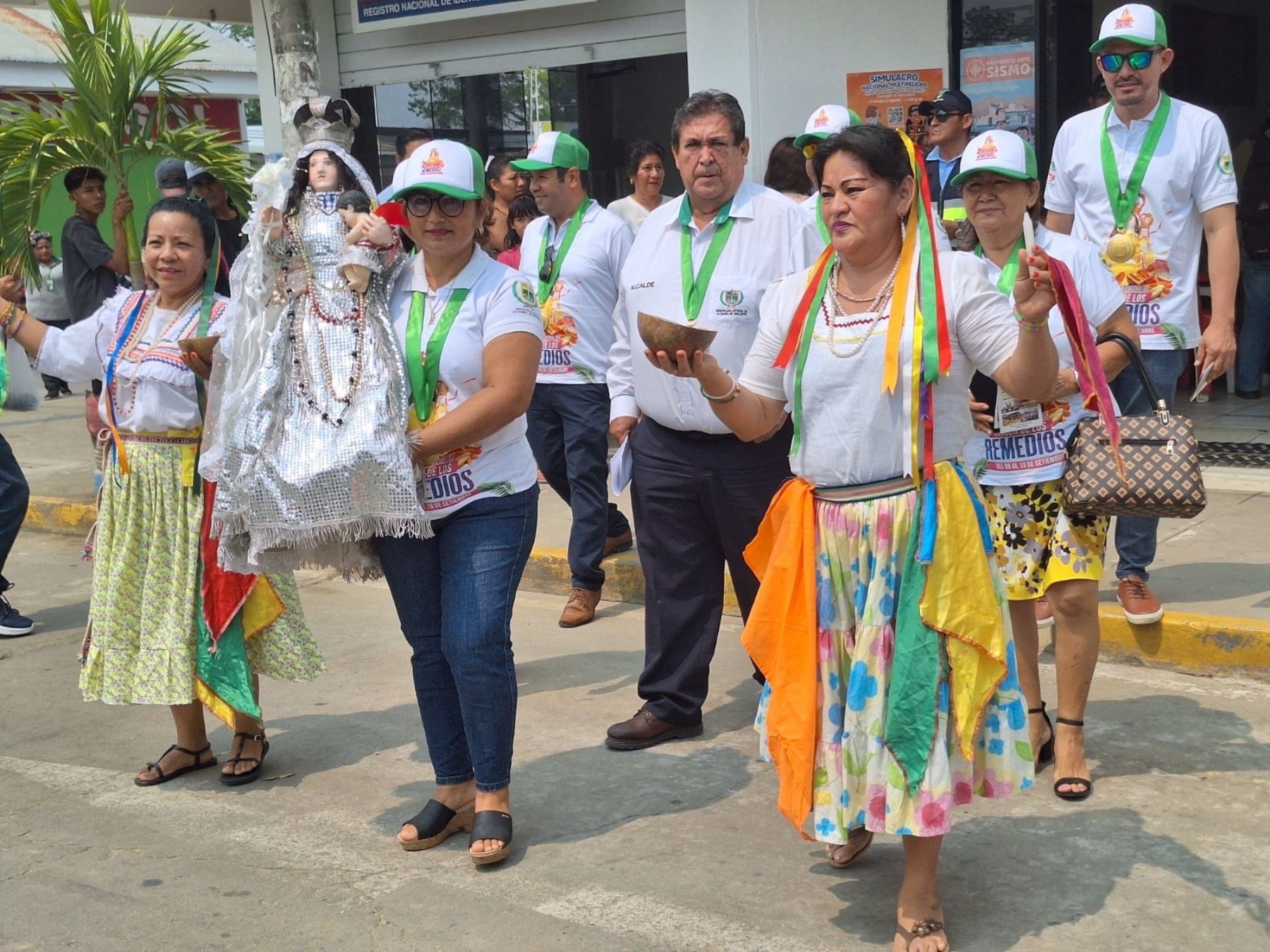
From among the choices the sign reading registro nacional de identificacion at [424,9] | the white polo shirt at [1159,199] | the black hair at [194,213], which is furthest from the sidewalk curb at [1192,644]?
the sign reading registro nacional de identificacion at [424,9]

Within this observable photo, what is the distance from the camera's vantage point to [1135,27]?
17.6 feet

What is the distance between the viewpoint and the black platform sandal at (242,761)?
Answer: 5.02 metres

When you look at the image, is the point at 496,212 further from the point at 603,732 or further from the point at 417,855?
the point at 417,855

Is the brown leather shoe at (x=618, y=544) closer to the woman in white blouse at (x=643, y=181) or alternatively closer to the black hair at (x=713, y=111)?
the woman in white blouse at (x=643, y=181)

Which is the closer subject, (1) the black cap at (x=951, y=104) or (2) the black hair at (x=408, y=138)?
(1) the black cap at (x=951, y=104)

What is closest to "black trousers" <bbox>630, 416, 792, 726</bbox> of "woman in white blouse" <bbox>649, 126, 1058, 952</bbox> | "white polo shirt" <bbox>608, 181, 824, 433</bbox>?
"white polo shirt" <bbox>608, 181, 824, 433</bbox>

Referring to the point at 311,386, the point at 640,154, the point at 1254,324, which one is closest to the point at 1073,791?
the point at 311,386

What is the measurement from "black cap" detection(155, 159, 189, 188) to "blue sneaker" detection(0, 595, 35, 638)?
2319 millimetres

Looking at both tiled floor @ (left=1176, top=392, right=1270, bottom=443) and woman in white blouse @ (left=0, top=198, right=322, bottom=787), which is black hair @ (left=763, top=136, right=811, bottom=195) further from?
tiled floor @ (left=1176, top=392, right=1270, bottom=443)

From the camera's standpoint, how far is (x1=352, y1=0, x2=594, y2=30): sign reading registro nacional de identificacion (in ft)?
34.7

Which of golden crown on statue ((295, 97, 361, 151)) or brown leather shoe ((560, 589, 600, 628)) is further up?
golden crown on statue ((295, 97, 361, 151))

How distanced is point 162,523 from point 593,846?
5.89 feet

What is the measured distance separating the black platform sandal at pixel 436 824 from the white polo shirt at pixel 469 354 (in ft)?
2.97

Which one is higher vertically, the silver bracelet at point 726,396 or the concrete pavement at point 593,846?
the silver bracelet at point 726,396
